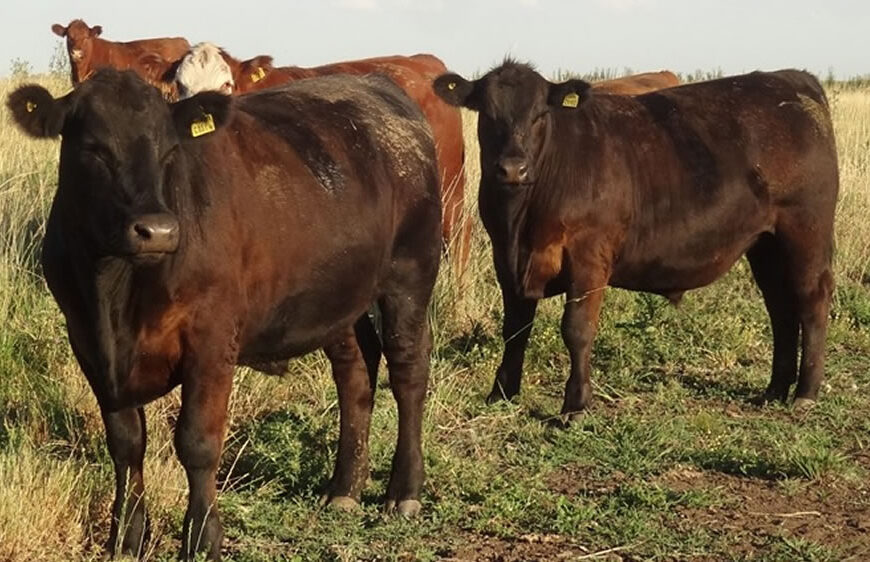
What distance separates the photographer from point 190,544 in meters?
4.79

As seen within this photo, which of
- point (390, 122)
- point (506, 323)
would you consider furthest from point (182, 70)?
point (390, 122)

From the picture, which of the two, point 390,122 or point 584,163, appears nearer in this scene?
point 390,122

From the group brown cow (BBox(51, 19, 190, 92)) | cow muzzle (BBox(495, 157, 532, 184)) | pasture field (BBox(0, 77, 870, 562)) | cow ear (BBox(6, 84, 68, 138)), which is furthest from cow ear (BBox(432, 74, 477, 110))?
brown cow (BBox(51, 19, 190, 92))

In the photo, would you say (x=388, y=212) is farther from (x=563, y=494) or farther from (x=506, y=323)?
(x=506, y=323)

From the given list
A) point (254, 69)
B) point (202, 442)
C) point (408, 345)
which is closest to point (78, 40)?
point (254, 69)

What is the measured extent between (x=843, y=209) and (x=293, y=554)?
27.9 ft

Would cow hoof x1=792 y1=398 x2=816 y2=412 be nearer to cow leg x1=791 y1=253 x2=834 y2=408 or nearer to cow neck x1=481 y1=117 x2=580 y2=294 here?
cow leg x1=791 y1=253 x2=834 y2=408

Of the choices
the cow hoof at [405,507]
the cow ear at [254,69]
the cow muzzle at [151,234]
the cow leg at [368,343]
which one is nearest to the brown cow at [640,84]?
the cow ear at [254,69]

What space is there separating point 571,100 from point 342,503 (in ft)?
10.3

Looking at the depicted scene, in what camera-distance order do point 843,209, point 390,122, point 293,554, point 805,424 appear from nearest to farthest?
point 293,554, point 390,122, point 805,424, point 843,209

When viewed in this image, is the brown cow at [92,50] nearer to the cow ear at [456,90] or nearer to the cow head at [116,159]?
the cow ear at [456,90]

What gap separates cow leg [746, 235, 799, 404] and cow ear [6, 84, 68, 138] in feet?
16.0

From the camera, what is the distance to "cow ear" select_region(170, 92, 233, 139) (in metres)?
4.70

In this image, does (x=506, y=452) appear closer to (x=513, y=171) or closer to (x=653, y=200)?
(x=513, y=171)
